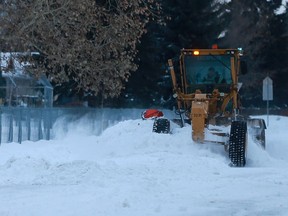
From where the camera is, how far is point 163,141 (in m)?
16.8

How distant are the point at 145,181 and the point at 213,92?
247 inches

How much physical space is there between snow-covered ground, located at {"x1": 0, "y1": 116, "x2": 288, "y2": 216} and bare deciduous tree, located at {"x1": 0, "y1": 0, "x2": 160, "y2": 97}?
2.05 m

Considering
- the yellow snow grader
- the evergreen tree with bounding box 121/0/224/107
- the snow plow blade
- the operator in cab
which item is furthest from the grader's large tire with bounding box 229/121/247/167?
the evergreen tree with bounding box 121/0/224/107

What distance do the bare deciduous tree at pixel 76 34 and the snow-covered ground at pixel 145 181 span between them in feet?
6.74

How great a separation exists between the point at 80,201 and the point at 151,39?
31297 millimetres

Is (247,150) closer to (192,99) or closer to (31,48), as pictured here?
(192,99)

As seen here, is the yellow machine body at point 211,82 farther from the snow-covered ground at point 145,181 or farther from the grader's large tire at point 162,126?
the snow-covered ground at point 145,181

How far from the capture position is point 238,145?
1571 cm

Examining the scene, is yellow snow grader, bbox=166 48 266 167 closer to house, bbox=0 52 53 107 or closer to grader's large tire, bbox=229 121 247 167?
grader's large tire, bbox=229 121 247 167

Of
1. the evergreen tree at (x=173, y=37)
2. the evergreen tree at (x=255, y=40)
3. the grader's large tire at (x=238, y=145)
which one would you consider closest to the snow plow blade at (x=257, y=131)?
the grader's large tire at (x=238, y=145)

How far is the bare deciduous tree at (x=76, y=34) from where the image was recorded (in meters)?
15.4

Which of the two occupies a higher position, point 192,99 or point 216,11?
point 216,11

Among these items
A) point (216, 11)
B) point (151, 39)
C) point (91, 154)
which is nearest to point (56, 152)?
point (91, 154)

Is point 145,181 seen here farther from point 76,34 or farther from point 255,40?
point 255,40
